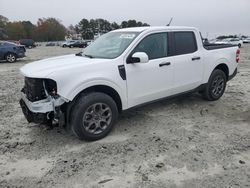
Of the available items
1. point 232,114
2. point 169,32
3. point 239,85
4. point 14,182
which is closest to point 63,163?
point 14,182

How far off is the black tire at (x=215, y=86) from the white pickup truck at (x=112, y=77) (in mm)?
268

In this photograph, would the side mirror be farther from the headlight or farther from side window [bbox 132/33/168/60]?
the headlight

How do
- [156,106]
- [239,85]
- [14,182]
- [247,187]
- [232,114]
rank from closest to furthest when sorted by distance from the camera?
1. [247,187]
2. [14,182]
3. [232,114]
4. [156,106]
5. [239,85]

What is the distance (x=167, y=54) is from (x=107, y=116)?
1.74 meters

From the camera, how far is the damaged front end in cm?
416

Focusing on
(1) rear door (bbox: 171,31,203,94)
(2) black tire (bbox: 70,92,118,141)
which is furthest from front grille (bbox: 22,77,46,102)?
(1) rear door (bbox: 171,31,203,94)

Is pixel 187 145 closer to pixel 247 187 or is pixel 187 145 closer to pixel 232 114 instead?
pixel 247 187

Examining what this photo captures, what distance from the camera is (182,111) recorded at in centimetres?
599

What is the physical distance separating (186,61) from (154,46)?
0.85 meters

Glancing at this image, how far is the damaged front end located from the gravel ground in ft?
1.60

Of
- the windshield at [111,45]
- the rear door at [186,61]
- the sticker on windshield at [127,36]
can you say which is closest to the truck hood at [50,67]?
the windshield at [111,45]

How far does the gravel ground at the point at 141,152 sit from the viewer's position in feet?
11.3

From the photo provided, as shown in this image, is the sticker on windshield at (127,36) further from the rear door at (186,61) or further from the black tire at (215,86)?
the black tire at (215,86)

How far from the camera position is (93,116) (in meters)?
4.45
